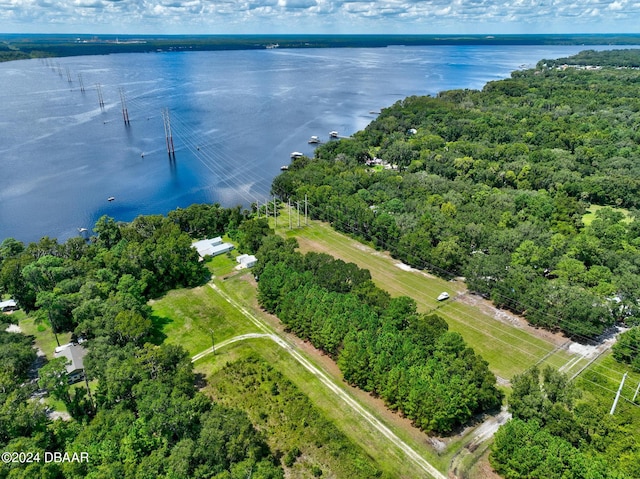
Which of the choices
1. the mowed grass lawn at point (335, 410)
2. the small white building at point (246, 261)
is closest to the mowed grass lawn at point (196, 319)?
the mowed grass lawn at point (335, 410)

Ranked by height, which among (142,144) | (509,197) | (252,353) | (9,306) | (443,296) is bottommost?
(252,353)

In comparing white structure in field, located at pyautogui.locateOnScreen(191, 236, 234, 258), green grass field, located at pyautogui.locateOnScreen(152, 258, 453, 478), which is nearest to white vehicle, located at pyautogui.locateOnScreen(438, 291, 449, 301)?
green grass field, located at pyautogui.locateOnScreen(152, 258, 453, 478)

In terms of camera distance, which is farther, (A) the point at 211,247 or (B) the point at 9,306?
(A) the point at 211,247

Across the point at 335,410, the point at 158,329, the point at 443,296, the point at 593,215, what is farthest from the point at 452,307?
the point at 593,215

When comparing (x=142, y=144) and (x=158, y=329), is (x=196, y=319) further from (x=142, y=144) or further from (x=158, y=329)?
(x=142, y=144)

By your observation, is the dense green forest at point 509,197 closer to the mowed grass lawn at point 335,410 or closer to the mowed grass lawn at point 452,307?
the mowed grass lawn at point 452,307

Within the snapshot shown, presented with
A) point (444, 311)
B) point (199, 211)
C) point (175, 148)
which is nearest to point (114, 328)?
point (199, 211)

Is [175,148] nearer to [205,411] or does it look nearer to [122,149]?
[122,149]

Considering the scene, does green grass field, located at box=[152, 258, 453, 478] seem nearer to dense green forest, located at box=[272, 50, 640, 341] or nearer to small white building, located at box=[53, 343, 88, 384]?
small white building, located at box=[53, 343, 88, 384]
